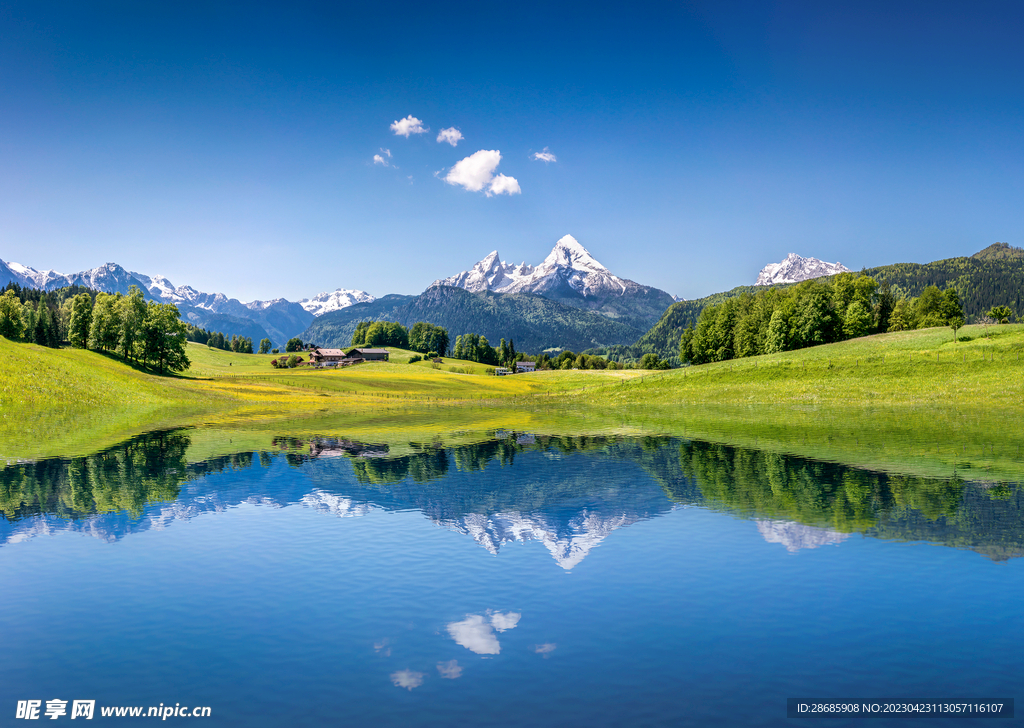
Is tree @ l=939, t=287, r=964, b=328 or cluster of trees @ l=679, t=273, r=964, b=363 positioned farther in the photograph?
tree @ l=939, t=287, r=964, b=328

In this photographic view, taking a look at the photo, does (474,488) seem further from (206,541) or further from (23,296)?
(23,296)

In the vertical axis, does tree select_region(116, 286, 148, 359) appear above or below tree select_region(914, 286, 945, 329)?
below

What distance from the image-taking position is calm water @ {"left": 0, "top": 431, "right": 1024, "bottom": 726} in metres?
11.1

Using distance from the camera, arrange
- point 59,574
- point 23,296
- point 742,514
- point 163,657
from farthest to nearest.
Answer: point 23,296, point 742,514, point 59,574, point 163,657

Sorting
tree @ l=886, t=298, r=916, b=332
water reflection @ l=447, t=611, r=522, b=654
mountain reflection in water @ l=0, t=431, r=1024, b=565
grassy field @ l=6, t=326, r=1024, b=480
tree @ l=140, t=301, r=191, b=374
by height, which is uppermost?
tree @ l=886, t=298, r=916, b=332

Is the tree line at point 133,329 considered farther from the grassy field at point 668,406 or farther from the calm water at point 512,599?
the calm water at point 512,599

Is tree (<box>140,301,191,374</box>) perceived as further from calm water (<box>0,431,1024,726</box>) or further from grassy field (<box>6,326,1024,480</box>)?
calm water (<box>0,431,1024,726</box>)

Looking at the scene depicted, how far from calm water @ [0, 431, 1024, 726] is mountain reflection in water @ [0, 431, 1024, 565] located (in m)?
0.19

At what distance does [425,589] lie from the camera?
1598cm

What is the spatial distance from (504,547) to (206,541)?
10415 mm

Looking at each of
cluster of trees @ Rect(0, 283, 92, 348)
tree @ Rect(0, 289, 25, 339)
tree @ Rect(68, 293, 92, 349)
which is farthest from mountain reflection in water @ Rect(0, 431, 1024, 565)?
tree @ Rect(0, 289, 25, 339)

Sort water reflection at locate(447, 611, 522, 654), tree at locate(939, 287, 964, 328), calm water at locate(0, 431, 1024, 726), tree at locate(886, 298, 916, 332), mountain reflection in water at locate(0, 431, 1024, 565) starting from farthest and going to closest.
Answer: tree at locate(886, 298, 916, 332) < tree at locate(939, 287, 964, 328) < mountain reflection in water at locate(0, 431, 1024, 565) < water reflection at locate(447, 611, 522, 654) < calm water at locate(0, 431, 1024, 726)

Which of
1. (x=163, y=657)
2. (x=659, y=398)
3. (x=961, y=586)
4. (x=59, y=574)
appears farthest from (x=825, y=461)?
(x=659, y=398)

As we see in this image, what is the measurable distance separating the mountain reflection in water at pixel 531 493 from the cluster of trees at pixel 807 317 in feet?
272
